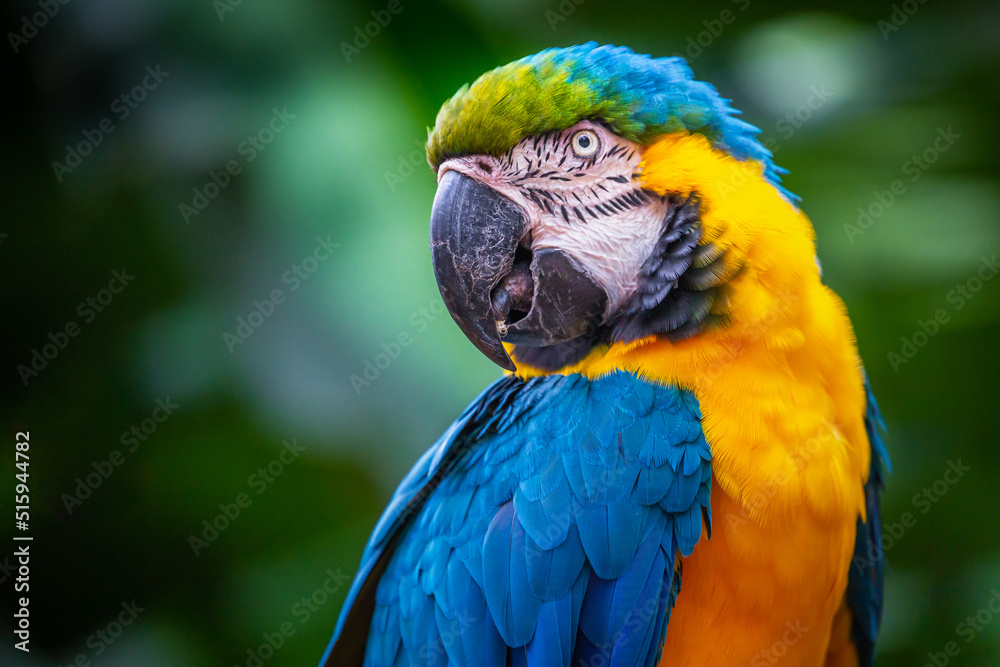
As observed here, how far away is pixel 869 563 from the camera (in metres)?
1.39

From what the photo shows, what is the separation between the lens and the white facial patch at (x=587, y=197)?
119cm

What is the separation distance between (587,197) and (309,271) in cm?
114

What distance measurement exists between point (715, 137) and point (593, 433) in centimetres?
56

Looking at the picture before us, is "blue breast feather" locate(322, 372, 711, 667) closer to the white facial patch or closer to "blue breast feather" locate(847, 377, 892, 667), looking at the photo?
the white facial patch

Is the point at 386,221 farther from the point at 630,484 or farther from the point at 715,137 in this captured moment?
the point at 630,484

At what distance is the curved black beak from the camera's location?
1.21 metres

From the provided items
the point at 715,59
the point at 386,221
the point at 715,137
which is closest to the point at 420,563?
the point at 715,137

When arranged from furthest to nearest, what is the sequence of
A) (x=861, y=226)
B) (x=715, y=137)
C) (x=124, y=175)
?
(x=124, y=175), (x=861, y=226), (x=715, y=137)

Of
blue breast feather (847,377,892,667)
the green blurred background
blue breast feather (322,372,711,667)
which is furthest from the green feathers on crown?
the green blurred background

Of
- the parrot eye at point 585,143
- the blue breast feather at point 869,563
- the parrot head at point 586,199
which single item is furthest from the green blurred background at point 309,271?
the parrot eye at point 585,143

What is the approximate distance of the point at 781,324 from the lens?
3.76 ft

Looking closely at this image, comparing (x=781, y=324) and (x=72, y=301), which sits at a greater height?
(x=72, y=301)

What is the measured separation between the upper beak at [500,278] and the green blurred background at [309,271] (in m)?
0.80

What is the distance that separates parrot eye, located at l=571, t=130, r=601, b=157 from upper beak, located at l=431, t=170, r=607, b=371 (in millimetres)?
146
